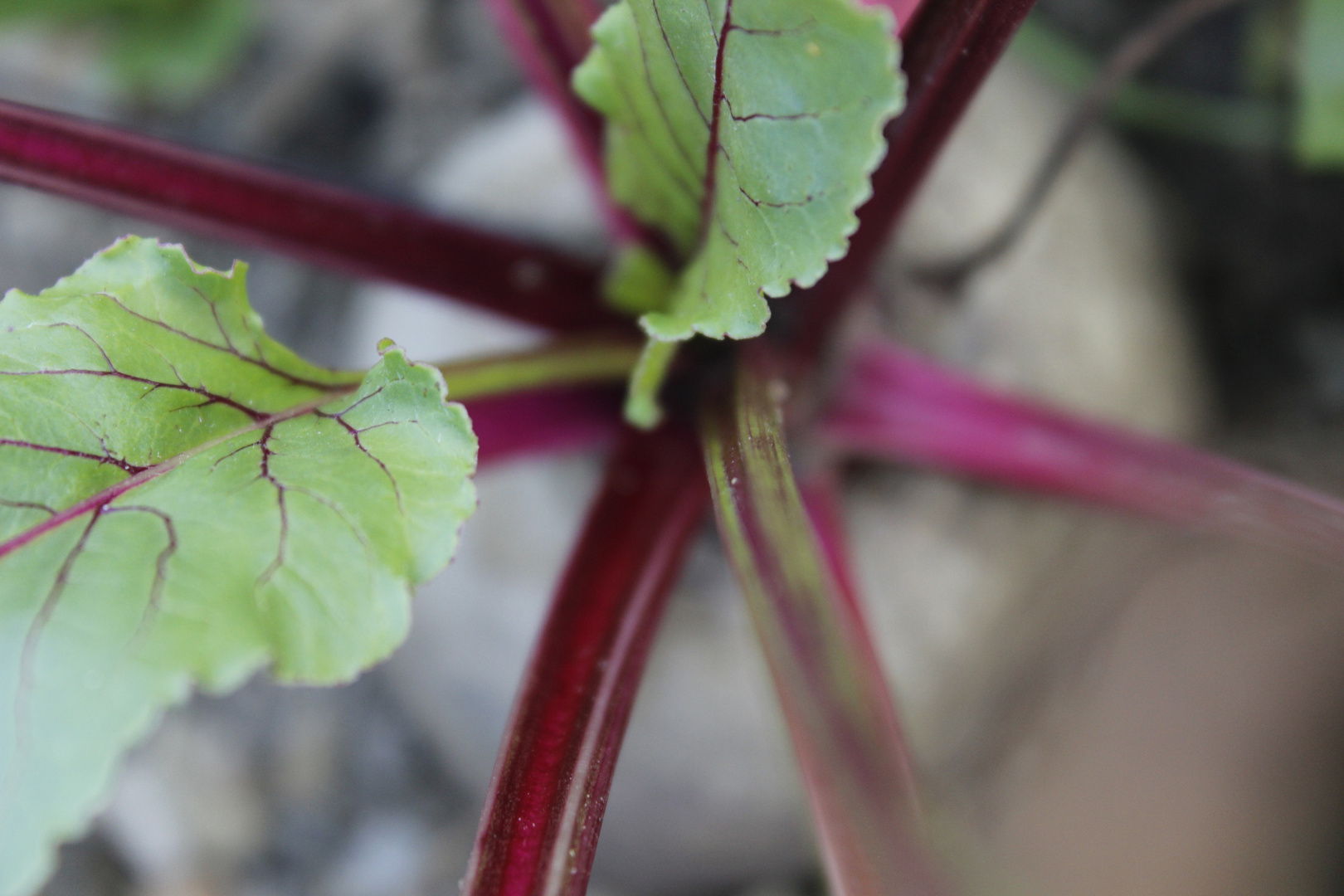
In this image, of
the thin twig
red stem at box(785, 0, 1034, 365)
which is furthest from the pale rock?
red stem at box(785, 0, 1034, 365)

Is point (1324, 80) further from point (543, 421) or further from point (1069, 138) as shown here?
point (543, 421)

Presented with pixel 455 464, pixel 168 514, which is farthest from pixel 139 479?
pixel 455 464

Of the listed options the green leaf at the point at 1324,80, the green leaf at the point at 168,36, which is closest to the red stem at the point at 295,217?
the green leaf at the point at 1324,80

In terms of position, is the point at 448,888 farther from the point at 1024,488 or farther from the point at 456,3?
the point at 456,3

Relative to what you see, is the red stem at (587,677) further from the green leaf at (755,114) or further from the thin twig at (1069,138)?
the thin twig at (1069,138)

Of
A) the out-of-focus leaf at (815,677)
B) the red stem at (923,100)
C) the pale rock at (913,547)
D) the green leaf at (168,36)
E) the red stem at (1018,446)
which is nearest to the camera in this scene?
the out-of-focus leaf at (815,677)

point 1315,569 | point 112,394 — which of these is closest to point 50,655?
point 112,394
